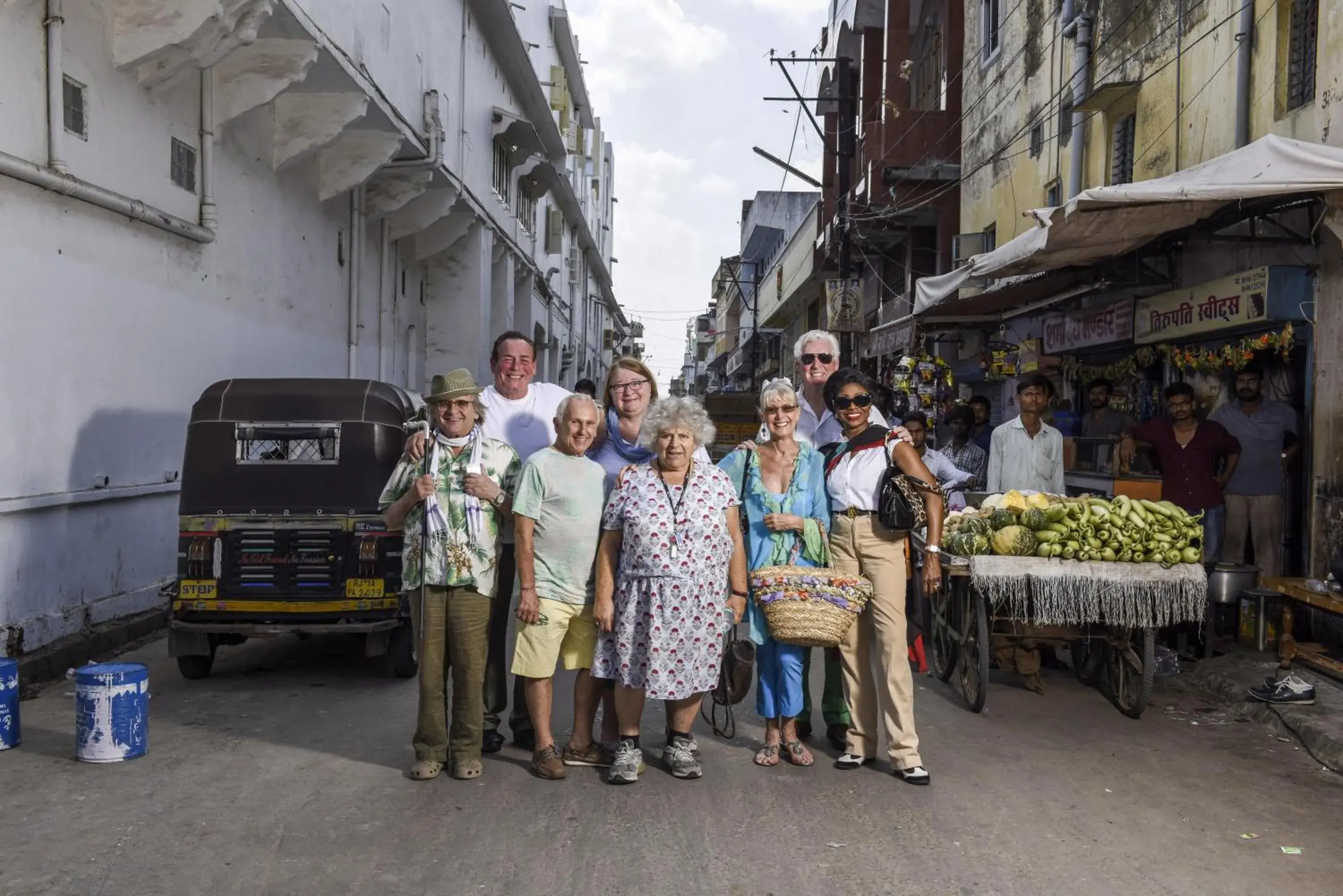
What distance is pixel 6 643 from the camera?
24.9ft

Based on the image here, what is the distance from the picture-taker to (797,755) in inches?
225

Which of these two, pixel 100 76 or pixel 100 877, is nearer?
pixel 100 877

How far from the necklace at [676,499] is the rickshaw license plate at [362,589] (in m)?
2.90

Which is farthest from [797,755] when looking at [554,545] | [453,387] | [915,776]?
[453,387]

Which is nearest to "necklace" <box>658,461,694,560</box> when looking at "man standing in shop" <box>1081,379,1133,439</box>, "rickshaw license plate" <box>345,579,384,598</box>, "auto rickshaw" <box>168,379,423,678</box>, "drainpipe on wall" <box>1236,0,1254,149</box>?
"auto rickshaw" <box>168,379,423,678</box>

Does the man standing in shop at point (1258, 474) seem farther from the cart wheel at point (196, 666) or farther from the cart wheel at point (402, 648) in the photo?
the cart wheel at point (196, 666)

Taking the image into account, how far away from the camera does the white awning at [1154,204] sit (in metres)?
7.12

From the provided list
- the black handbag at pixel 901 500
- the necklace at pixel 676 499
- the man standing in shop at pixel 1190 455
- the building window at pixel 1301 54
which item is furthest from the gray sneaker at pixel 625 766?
the building window at pixel 1301 54

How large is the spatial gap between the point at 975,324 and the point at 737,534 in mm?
12493

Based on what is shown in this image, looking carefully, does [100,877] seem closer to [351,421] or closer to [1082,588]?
[351,421]

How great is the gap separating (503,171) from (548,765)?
21513mm

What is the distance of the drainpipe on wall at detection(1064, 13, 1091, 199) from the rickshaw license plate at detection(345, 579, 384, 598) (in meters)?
9.89

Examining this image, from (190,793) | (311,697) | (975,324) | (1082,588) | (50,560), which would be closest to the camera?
(190,793)

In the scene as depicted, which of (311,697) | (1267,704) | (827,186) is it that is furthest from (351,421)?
(827,186)
